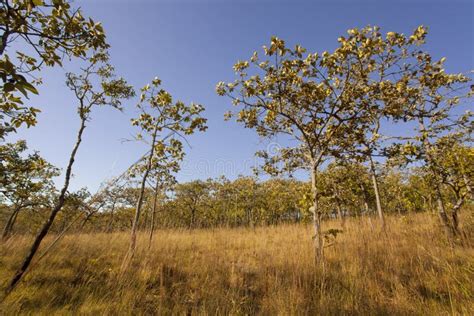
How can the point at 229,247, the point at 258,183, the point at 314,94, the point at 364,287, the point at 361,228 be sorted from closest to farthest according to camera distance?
the point at 364,287 < the point at 314,94 < the point at 361,228 < the point at 229,247 < the point at 258,183

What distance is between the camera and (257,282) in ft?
13.2

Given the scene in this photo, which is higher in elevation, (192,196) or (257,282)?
(192,196)

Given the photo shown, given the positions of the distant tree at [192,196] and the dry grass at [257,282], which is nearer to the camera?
the dry grass at [257,282]

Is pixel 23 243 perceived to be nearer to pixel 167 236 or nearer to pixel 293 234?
pixel 167 236

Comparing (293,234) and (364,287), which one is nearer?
(364,287)

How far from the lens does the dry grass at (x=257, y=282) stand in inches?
112

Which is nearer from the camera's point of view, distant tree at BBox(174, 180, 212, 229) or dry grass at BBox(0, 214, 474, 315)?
dry grass at BBox(0, 214, 474, 315)

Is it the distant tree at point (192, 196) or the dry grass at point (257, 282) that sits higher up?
the distant tree at point (192, 196)

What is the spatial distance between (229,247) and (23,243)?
5.54m

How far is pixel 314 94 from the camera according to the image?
4.53 m

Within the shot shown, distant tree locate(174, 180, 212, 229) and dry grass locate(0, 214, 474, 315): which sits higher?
distant tree locate(174, 180, 212, 229)

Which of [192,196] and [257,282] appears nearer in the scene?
[257,282]

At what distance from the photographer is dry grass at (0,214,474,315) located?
9.31 feet

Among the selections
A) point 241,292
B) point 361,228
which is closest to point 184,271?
point 241,292
